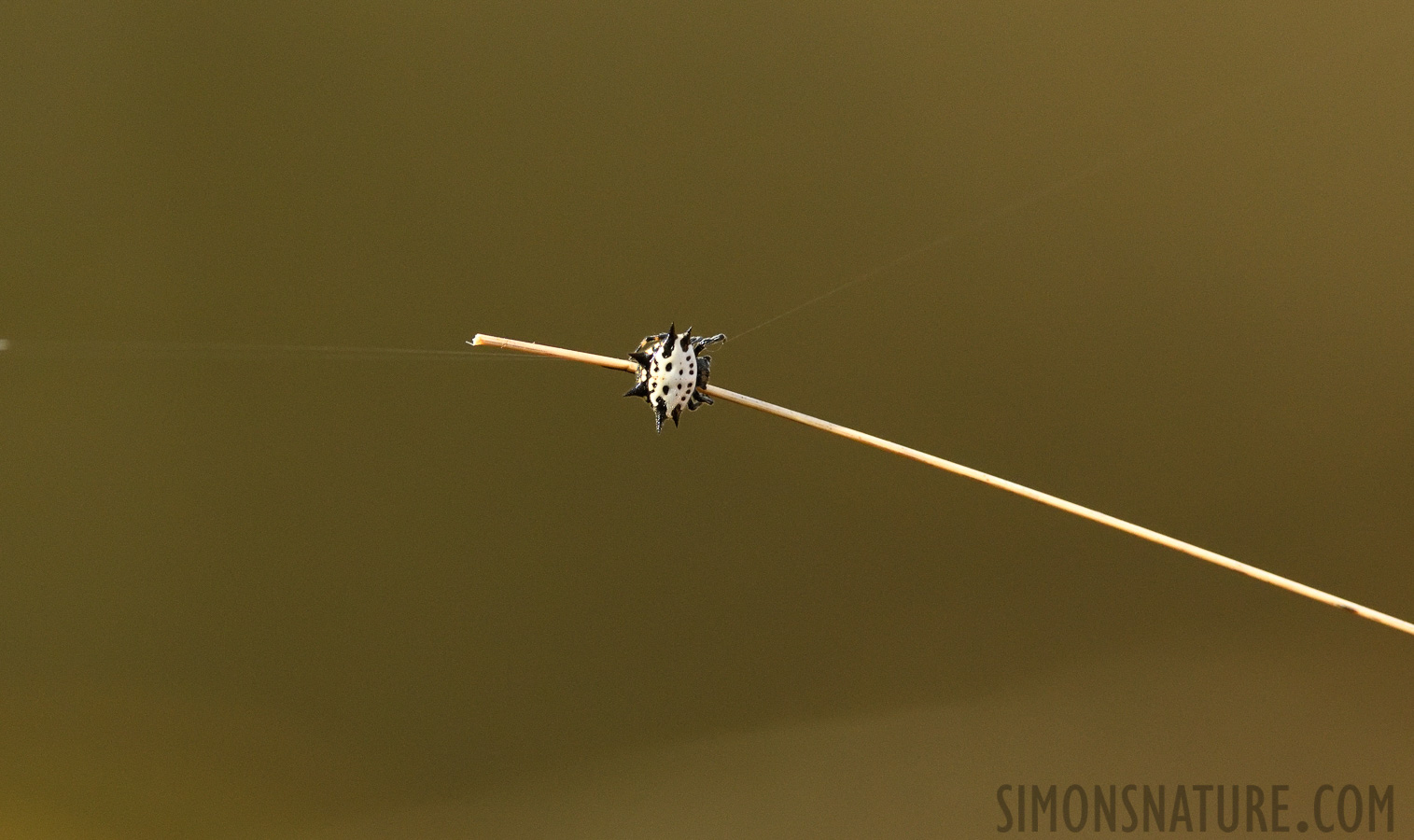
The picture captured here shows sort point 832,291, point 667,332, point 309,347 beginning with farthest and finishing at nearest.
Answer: point 832,291 → point 309,347 → point 667,332

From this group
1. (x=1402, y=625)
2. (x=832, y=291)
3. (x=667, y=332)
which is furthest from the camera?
(x=832, y=291)

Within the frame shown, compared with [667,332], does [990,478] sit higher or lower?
lower

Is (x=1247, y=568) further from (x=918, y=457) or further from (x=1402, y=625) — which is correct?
(x=918, y=457)

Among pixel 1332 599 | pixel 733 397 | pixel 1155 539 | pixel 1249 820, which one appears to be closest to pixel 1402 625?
pixel 1332 599
